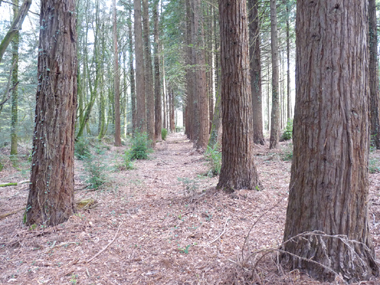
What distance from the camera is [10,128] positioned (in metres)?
9.30

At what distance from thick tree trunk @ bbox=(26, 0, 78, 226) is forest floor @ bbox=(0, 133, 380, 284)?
1.35 ft

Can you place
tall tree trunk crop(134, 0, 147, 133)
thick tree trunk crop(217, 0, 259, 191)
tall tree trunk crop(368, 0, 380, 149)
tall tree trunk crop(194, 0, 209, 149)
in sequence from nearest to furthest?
1. thick tree trunk crop(217, 0, 259, 191)
2. tall tree trunk crop(368, 0, 380, 149)
3. tall tree trunk crop(194, 0, 209, 149)
4. tall tree trunk crop(134, 0, 147, 133)

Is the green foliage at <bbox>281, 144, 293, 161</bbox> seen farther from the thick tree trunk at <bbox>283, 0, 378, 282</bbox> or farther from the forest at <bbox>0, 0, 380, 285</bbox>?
the thick tree trunk at <bbox>283, 0, 378, 282</bbox>

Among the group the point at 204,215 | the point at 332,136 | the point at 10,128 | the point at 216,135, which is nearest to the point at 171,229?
the point at 204,215

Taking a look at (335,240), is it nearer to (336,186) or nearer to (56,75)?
(336,186)

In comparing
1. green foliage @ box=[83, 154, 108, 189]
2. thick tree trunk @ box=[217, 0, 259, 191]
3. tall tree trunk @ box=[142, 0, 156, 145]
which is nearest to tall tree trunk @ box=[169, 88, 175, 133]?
tall tree trunk @ box=[142, 0, 156, 145]

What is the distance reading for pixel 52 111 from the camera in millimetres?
3756

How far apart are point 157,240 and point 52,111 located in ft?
8.09

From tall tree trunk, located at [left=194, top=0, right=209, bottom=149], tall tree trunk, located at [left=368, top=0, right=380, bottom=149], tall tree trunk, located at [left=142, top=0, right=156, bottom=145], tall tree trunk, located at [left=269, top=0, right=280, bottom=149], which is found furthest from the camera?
tall tree trunk, located at [left=142, top=0, right=156, bottom=145]

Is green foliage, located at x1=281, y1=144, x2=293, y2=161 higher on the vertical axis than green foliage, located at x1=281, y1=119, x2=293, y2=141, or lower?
lower

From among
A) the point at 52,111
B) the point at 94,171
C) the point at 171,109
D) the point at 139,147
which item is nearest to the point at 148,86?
the point at 139,147

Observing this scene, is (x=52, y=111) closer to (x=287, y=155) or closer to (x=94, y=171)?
(x=94, y=171)

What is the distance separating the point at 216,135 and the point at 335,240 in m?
7.16

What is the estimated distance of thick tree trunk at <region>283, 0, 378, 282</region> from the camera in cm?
183
